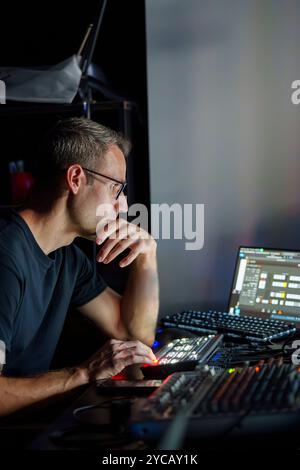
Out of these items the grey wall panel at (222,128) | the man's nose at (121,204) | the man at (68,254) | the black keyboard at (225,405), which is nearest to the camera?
the black keyboard at (225,405)

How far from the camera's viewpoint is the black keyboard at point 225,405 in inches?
33.7

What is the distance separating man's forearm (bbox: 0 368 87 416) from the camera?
126 cm

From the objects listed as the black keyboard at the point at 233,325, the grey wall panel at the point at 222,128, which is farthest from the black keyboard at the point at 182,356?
the grey wall panel at the point at 222,128

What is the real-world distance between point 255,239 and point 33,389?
1204mm

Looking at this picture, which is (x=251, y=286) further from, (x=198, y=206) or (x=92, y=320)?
(x=92, y=320)

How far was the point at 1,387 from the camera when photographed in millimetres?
1263

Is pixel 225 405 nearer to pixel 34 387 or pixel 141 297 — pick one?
pixel 34 387

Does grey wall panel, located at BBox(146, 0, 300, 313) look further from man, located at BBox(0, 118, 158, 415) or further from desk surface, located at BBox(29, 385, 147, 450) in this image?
desk surface, located at BBox(29, 385, 147, 450)

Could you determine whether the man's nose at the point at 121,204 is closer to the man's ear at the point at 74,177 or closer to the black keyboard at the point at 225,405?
the man's ear at the point at 74,177

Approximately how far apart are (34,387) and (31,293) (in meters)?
0.39

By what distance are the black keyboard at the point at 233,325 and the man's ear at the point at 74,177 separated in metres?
0.58

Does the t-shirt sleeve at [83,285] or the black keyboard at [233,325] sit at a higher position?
the t-shirt sleeve at [83,285]

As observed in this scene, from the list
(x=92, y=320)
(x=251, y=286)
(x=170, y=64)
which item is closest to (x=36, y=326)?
(x=92, y=320)

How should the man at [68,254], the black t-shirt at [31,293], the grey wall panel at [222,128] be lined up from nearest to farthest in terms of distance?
the black t-shirt at [31,293] → the man at [68,254] → the grey wall panel at [222,128]
